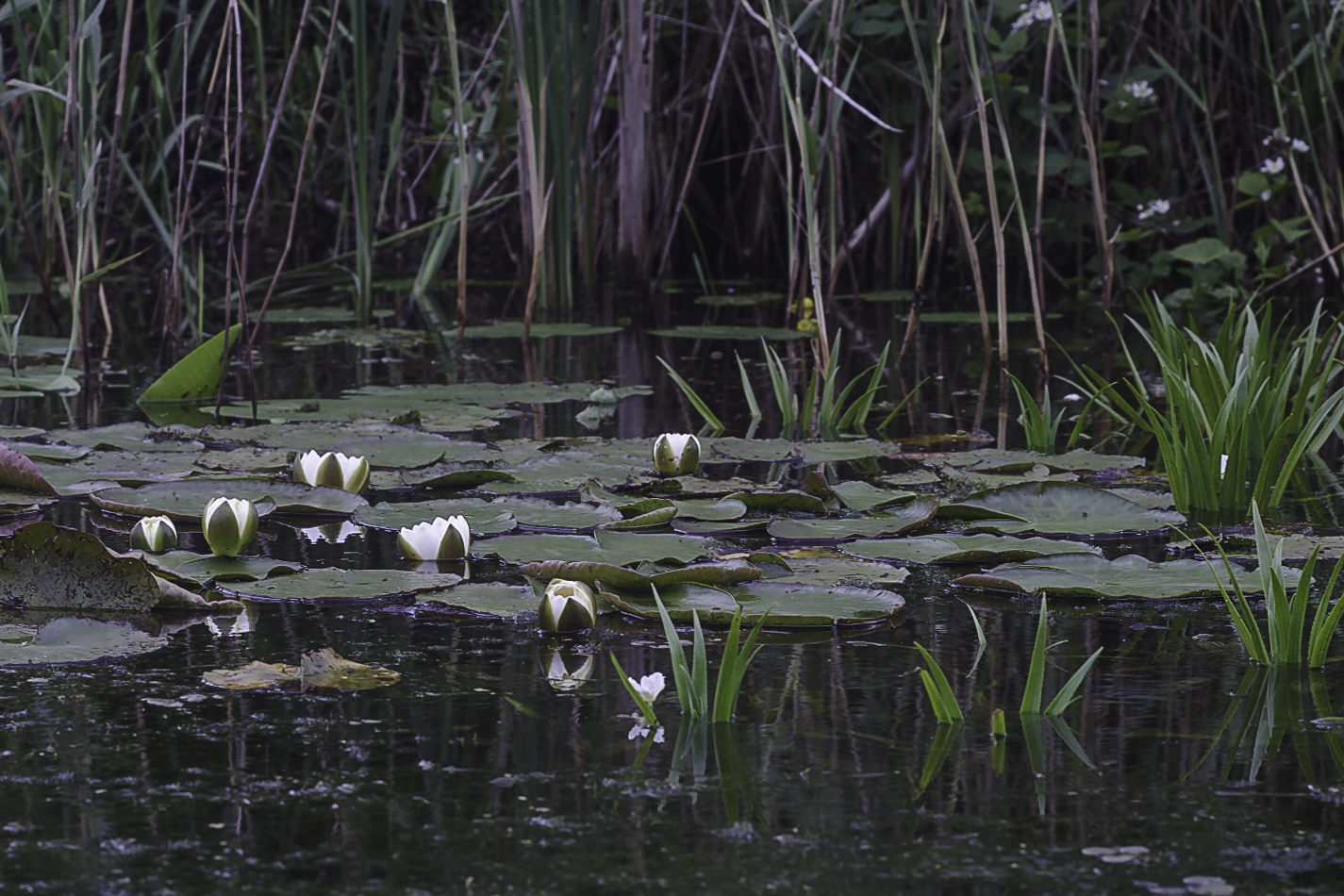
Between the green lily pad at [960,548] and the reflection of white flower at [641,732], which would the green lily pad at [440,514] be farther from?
the reflection of white flower at [641,732]

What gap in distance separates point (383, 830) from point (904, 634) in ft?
2.30

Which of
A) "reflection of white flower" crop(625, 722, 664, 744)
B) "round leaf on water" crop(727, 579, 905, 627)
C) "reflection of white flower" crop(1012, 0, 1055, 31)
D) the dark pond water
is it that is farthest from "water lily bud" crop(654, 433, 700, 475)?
"reflection of white flower" crop(1012, 0, 1055, 31)

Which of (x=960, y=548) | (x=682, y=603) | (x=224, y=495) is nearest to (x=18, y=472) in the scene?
(x=224, y=495)

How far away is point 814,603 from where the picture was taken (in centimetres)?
166

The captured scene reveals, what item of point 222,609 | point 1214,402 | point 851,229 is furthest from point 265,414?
point 851,229

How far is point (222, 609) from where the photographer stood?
1.67m

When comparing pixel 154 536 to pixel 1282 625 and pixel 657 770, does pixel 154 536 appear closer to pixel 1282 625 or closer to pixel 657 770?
pixel 657 770

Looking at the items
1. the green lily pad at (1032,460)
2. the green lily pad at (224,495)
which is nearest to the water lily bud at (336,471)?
the green lily pad at (224,495)

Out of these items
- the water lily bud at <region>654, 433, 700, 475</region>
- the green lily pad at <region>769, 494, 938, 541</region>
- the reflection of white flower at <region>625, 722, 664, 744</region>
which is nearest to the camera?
the reflection of white flower at <region>625, 722, 664, 744</region>

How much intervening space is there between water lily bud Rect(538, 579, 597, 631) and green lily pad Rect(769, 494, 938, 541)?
49cm

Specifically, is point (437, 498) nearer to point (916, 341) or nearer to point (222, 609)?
point (222, 609)

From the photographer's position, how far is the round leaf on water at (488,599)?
1.64 metres

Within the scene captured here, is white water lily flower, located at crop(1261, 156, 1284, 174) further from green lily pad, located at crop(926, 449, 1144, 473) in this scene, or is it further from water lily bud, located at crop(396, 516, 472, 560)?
water lily bud, located at crop(396, 516, 472, 560)

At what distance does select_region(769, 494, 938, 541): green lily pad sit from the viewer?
6.61 ft
